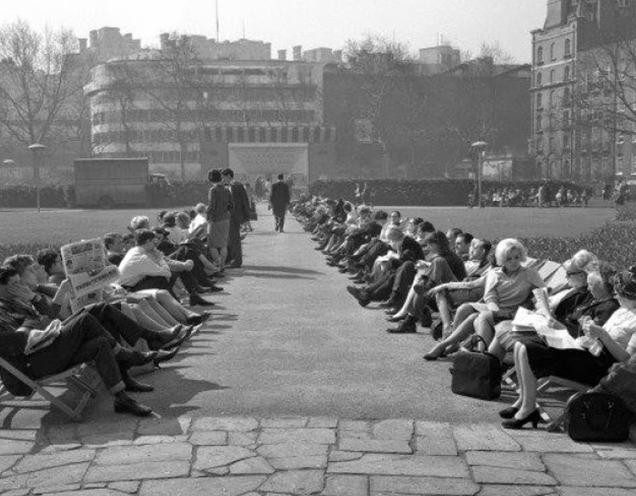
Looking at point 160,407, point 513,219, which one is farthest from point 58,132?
point 160,407

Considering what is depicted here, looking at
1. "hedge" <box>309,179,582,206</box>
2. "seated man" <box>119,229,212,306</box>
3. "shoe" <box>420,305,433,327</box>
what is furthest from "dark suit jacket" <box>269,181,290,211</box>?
"hedge" <box>309,179,582,206</box>

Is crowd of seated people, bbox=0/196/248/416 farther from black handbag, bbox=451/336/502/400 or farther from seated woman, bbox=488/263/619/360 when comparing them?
seated woman, bbox=488/263/619/360

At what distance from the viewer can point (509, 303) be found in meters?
9.60

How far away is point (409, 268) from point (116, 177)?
47579mm

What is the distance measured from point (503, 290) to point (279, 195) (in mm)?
20885

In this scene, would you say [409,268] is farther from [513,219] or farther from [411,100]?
[411,100]

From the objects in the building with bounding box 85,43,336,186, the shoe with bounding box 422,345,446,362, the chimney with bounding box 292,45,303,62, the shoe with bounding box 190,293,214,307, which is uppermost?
the chimney with bounding box 292,45,303,62

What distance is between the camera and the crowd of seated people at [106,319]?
7.50 m

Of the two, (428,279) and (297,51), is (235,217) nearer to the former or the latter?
(428,279)

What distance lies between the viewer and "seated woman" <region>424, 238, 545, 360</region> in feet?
31.0

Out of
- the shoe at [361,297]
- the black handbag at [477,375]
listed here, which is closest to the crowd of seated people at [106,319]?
the shoe at [361,297]

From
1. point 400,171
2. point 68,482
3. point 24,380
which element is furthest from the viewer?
point 400,171

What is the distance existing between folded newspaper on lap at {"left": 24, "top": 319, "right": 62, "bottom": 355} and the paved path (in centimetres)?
53

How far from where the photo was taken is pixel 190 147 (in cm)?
11719
